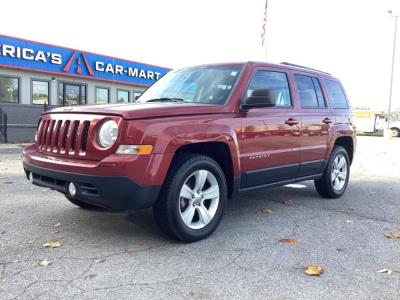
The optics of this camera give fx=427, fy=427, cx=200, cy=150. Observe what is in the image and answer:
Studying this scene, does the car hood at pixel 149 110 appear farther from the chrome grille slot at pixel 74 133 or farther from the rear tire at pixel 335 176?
the rear tire at pixel 335 176

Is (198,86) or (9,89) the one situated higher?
(9,89)

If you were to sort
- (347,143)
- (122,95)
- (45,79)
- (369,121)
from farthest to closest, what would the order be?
(369,121)
(122,95)
(45,79)
(347,143)

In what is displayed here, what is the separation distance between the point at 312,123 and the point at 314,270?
273 centimetres

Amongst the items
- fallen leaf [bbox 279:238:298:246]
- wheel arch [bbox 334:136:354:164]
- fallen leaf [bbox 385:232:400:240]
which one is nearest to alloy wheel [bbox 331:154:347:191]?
wheel arch [bbox 334:136:354:164]

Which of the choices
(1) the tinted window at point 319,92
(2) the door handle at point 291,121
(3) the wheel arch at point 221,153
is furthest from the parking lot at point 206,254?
(1) the tinted window at point 319,92

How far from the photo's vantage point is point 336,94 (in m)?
6.73

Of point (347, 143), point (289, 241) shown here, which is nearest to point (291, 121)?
point (289, 241)

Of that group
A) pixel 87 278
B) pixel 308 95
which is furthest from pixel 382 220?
pixel 87 278

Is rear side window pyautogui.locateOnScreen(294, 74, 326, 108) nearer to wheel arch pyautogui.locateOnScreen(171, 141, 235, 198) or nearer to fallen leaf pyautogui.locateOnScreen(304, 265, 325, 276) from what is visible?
wheel arch pyautogui.locateOnScreen(171, 141, 235, 198)

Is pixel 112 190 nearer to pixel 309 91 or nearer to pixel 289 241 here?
pixel 289 241

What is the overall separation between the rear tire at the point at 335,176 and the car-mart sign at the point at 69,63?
1484cm

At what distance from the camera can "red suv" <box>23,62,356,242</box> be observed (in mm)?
3730

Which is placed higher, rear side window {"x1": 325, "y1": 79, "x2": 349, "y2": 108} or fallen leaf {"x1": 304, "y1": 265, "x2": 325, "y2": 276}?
rear side window {"x1": 325, "y1": 79, "x2": 349, "y2": 108}

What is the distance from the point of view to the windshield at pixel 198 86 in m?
4.77
